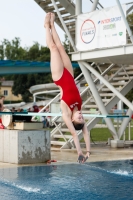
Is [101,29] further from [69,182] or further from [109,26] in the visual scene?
[69,182]

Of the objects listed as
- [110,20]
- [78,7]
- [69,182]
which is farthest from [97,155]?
[69,182]

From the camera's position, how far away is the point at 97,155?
17891 millimetres

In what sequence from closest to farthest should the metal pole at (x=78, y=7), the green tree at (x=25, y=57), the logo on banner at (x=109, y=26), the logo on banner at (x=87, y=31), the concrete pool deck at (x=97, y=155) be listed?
the concrete pool deck at (x=97, y=155) < the logo on banner at (x=109, y=26) < the logo on banner at (x=87, y=31) < the metal pole at (x=78, y=7) < the green tree at (x=25, y=57)

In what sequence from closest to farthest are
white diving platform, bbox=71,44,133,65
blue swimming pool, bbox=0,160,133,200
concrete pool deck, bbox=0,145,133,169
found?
blue swimming pool, bbox=0,160,133,200 → concrete pool deck, bbox=0,145,133,169 → white diving platform, bbox=71,44,133,65

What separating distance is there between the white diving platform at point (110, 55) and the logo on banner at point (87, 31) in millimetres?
500

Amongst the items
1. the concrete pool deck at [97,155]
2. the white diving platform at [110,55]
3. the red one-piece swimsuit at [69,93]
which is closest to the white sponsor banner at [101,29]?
the white diving platform at [110,55]

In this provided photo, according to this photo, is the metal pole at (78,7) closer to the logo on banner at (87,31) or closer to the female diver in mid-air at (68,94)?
the logo on banner at (87,31)

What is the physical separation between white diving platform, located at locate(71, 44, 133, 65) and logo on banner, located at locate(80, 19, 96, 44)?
1.64 feet

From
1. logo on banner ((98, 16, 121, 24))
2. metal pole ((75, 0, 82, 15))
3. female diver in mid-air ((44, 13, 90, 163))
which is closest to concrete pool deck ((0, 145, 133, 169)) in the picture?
logo on banner ((98, 16, 121, 24))

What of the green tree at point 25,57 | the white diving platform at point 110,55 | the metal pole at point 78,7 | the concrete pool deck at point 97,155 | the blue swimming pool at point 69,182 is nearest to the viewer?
the blue swimming pool at point 69,182

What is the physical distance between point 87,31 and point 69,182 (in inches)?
343

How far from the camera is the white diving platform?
17486 mm

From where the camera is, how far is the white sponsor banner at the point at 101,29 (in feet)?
57.5

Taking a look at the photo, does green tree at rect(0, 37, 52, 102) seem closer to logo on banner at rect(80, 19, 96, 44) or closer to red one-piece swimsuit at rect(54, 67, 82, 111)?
logo on banner at rect(80, 19, 96, 44)
